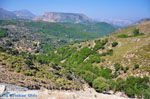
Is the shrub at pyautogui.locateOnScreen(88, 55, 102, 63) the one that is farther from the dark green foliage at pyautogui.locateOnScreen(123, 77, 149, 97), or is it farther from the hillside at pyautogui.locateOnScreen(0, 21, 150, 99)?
the dark green foliage at pyautogui.locateOnScreen(123, 77, 149, 97)

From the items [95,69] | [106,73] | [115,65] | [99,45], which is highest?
[99,45]

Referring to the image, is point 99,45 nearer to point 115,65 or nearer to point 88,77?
point 115,65

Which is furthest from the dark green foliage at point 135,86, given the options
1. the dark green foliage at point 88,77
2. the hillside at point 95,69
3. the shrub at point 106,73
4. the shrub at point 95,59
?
the shrub at point 95,59

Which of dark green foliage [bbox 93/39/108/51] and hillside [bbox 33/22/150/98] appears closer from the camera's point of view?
hillside [bbox 33/22/150/98]

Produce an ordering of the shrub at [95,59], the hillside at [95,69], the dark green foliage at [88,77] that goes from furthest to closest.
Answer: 1. the shrub at [95,59]
2. the dark green foliage at [88,77]
3. the hillside at [95,69]

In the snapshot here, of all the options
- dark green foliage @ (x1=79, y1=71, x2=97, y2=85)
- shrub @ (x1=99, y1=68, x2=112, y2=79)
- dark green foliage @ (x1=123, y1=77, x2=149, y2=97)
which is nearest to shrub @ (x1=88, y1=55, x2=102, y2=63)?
shrub @ (x1=99, y1=68, x2=112, y2=79)

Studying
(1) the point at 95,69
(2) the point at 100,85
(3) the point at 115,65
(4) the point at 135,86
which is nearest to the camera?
(2) the point at 100,85

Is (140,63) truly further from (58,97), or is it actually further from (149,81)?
(58,97)

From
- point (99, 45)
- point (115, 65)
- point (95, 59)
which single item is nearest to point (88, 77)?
point (115, 65)

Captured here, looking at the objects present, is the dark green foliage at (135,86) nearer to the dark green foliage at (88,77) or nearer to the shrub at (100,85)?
the shrub at (100,85)

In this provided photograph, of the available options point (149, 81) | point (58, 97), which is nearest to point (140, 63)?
point (149, 81)

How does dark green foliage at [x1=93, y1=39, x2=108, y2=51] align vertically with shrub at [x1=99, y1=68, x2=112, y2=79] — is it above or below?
above

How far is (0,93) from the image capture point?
33375mm

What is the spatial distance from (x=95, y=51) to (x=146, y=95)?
5231 cm
